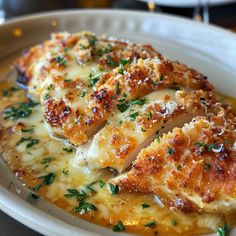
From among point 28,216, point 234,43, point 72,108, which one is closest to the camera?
point 28,216

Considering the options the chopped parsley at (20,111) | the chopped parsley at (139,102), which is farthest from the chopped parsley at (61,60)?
the chopped parsley at (139,102)

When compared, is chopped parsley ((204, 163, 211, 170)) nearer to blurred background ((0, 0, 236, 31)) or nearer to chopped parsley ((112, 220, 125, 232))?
chopped parsley ((112, 220, 125, 232))

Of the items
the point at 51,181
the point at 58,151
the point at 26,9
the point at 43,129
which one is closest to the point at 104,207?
the point at 51,181

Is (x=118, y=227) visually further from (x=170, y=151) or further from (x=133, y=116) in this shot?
(x=133, y=116)

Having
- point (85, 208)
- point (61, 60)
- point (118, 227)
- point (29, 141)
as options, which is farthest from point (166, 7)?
point (118, 227)

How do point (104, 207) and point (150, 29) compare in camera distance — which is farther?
point (150, 29)

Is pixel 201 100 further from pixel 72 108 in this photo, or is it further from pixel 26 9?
pixel 26 9

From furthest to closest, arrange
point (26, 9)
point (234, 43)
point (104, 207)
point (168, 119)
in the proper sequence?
point (26, 9) → point (234, 43) → point (168, 119) → point (104, 207)
